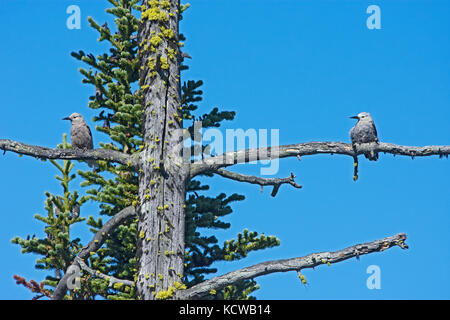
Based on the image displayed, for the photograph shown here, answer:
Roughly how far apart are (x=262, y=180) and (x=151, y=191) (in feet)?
6.13

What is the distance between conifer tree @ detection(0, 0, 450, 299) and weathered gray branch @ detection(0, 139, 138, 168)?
0.02 metres

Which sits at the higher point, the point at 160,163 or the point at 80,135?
the point at 80,135

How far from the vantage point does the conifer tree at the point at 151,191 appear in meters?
9.73

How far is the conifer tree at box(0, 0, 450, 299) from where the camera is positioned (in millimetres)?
9734

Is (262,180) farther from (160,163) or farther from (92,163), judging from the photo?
(92,163)

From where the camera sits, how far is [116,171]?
41.3 feet

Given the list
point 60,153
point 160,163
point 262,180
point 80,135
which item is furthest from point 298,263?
point 80,135

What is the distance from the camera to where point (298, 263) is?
30.5ft

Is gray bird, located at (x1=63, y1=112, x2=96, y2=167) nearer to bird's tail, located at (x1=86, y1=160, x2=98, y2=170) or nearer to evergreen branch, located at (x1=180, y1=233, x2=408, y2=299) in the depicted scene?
bird's tail, located at (x1=86, y1=160, x2=98, y2=170)

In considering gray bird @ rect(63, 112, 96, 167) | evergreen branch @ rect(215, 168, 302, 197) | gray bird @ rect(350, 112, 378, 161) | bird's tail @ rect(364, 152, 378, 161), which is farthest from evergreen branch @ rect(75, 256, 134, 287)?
gray bird @ rect(350, 112, 378, 161)

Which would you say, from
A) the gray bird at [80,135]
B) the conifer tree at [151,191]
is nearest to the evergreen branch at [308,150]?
the conifer tree at [151,191]
